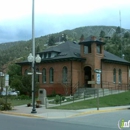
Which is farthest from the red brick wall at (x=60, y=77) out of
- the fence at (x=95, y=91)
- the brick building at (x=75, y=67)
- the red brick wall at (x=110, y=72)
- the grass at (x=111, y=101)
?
the grass at (x=111, y=101)

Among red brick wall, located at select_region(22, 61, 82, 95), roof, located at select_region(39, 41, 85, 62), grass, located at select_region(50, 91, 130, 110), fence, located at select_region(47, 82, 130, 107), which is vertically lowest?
grass, located at select_region(50, 91, 130, 110)

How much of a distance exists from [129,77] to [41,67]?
17015 mm

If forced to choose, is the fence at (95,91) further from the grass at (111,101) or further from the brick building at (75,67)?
the grass at (111,101)

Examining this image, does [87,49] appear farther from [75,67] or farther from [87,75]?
[87,75]

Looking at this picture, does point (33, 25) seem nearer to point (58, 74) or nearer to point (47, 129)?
point (47, 129)

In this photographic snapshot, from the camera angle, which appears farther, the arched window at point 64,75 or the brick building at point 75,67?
the arched window at point 64,75

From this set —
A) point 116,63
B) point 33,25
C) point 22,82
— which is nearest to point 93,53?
point 116,63

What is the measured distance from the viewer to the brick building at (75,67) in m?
38.8

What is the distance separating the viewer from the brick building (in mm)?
38844

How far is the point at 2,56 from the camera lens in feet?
398

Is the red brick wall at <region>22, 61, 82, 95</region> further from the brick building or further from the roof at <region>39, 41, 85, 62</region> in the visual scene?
the roof at <region>39, 41, 85, 62</region>

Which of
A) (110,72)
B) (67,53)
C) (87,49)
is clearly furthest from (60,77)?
(110,72)

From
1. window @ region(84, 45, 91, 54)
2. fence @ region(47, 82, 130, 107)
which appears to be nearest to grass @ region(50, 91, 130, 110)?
fence @ region(47, 82, 130, 107)

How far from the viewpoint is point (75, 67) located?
39.3 metres
